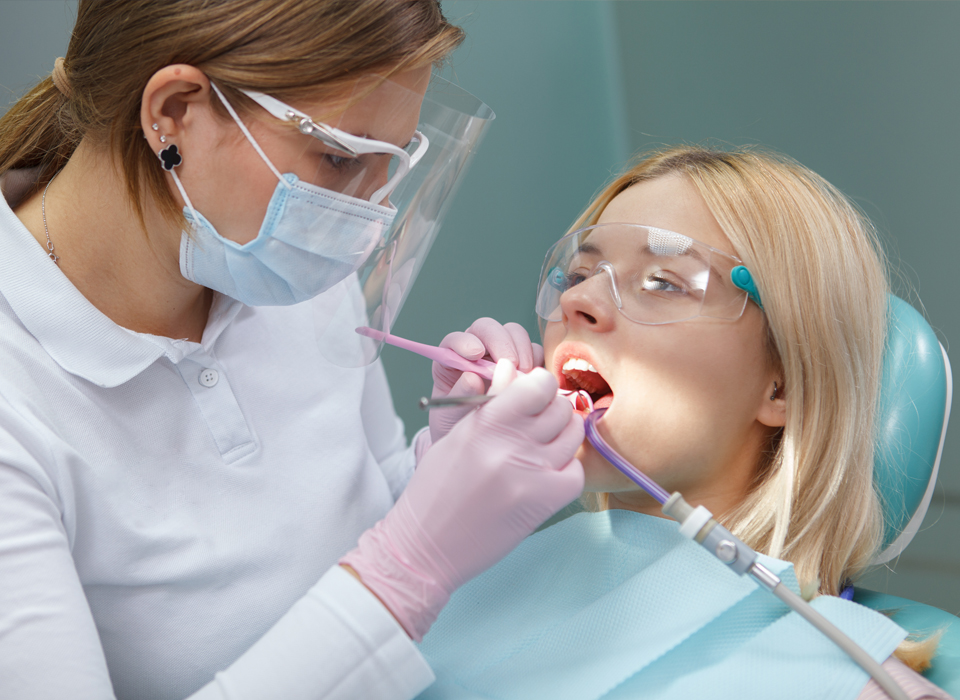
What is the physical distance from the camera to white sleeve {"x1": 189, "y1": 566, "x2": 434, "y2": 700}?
1036 millimetres

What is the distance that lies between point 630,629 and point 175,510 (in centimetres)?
82

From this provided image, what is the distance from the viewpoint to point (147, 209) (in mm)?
1268

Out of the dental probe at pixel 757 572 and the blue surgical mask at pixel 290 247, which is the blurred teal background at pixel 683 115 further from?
the dental probe at pixel 757 572

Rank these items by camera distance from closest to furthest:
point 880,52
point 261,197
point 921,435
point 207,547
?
point 261,197 < point 207,547 < point 921,435 < point 880,52

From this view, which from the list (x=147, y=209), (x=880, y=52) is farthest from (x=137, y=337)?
(x=880, y=52)

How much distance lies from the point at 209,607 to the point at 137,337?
0.49m

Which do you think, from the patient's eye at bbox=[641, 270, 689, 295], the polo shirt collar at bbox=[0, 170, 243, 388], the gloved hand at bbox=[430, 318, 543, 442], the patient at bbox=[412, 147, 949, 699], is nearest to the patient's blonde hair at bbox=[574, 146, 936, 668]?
the patient at bbox=[412, 147, 949, 699]

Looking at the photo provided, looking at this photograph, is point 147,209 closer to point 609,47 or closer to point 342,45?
point 342,45

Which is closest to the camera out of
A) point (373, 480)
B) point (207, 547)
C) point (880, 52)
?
point (207, 547)

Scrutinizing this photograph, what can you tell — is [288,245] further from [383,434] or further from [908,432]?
[908,432]

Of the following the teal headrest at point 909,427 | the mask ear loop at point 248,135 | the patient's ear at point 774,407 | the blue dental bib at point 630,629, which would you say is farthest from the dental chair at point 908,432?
the mask ear loop at point 248,135

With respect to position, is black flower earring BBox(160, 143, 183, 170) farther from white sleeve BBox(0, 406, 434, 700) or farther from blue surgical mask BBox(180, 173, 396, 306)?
white sleeve BBox(0, 406, 434, 700)

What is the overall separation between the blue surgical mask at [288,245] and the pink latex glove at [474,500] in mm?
395

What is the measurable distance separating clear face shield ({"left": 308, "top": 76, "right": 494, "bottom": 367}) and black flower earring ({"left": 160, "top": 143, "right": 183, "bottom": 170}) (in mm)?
231
